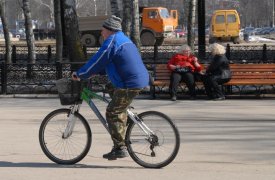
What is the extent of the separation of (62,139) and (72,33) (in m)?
10.9

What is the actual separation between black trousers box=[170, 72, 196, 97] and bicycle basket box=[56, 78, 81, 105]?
7253 mm

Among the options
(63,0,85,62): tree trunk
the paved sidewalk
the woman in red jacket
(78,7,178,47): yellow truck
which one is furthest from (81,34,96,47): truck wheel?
the paved sidewalk

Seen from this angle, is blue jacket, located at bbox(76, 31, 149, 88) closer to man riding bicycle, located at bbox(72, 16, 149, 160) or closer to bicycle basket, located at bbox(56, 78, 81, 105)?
man riding bicycle, located at bbox(72, 16, 149, 160)

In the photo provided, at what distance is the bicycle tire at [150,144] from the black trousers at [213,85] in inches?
283

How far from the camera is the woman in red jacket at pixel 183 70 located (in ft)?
50.8

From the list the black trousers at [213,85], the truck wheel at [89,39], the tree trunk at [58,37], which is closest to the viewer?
the black trousers at [213,85]

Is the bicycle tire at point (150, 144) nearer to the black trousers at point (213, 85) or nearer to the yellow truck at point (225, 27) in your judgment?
the black trousers at point (213, 85)

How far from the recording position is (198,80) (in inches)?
619

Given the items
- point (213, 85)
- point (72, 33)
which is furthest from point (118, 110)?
point (72, 33)

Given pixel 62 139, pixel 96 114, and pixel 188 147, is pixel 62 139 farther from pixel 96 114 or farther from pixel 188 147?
pixel 188 147

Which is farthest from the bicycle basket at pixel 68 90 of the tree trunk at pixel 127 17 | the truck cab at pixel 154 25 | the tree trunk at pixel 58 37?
the truck cab at pixel 154 25

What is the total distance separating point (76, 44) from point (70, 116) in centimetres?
1093

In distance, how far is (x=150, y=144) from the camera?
8.16m

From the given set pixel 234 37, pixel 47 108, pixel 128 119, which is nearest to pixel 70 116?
pixel 128 119
